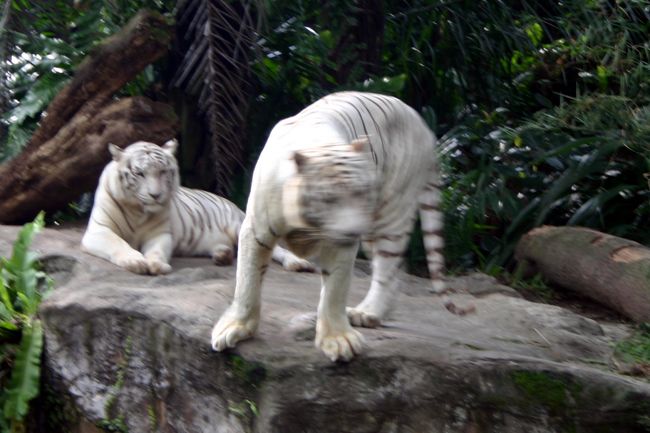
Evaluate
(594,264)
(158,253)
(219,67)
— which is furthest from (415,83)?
(158,253)

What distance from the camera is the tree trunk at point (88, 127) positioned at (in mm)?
6172

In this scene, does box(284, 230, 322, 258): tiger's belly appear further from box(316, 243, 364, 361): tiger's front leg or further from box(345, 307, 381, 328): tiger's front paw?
box(345, 307, 381, 328): tiger's front paw

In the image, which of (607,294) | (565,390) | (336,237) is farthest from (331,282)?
(607,294)

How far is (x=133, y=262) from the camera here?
531 cm

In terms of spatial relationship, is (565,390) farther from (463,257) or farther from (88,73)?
(88,73)

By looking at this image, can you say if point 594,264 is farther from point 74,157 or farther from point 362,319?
point 74,157

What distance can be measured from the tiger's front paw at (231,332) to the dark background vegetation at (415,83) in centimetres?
330

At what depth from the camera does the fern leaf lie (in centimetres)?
470

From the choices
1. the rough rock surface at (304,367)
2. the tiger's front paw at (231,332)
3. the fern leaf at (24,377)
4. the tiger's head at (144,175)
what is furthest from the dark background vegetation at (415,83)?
the tiger's front paw at (231,332)

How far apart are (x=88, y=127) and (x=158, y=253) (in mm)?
1296

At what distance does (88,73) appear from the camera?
6.37 metres

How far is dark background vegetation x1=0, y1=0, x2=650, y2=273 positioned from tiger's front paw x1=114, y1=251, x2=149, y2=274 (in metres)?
1.65

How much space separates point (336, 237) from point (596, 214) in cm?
461

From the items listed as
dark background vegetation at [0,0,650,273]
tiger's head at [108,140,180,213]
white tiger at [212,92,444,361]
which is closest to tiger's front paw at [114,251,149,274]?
tiger's head at [108,140,180,213]
